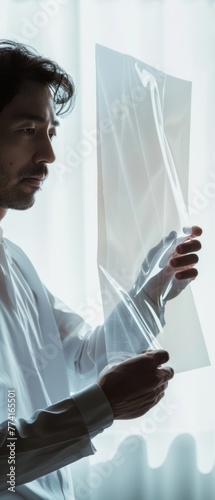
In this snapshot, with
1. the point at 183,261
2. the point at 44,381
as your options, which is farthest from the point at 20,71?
the point at 44,381

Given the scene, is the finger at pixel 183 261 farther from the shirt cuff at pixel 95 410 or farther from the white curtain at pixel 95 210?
the white curtain at pixel 95 210

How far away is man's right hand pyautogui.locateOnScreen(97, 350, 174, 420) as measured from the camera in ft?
2.64

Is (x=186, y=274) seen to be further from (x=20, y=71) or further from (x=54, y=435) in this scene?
(x=20, y=71)

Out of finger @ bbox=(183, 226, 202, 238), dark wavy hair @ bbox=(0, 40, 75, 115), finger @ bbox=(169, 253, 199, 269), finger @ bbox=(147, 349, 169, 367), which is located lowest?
finger @ bbox=(147, 349, 169, 367)

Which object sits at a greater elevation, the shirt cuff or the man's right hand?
the man's right hand

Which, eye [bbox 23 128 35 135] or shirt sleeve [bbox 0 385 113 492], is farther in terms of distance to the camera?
eye [bbox 23 128 35 135]

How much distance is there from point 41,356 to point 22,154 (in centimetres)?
35

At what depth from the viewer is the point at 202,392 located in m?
1.48

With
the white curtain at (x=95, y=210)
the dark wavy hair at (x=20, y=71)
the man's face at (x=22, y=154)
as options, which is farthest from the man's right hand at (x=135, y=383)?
the white curtain at (x=95, y=210)

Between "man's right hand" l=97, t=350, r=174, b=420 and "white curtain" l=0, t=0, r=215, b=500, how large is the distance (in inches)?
24.2

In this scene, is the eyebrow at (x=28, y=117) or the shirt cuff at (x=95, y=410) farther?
the eyebrow at (x=28, y=117)

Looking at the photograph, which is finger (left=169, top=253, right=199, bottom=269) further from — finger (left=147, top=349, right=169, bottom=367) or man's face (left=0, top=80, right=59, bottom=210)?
man's face (left=0, top=80, right=59, bottom=210)

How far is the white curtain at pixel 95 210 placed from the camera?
4.75 ft

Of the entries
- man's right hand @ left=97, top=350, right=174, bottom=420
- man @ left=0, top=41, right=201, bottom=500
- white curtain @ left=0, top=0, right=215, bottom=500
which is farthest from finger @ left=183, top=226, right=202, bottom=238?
white curtain @ left=0, top=0, right=215, bottom=500
